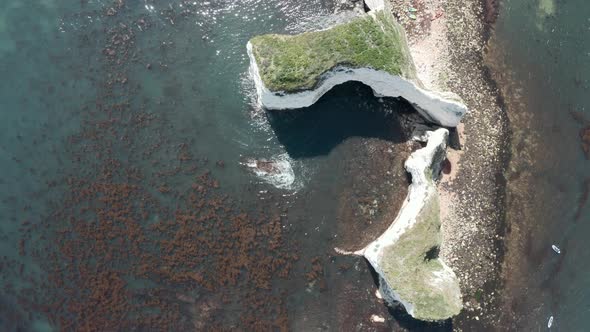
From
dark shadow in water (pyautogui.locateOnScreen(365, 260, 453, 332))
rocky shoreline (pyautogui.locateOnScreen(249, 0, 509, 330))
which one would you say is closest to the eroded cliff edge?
dark shadow in water (pyautogui.locateOnScreen(365, 260, 453, 332))

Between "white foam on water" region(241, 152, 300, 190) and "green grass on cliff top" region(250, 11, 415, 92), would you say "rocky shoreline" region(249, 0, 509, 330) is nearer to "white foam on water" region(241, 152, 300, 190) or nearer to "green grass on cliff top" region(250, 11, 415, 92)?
"green grass on cliff top" region(250, 11, 415, 92)

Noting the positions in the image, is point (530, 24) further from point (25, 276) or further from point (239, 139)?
point (25, 276)

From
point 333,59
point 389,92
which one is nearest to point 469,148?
point 389,92

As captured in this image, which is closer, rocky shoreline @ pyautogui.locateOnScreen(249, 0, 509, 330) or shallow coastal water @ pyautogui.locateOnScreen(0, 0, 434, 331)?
shallow coastal water @ pyautogui.locateOnScreen(0, 0, 434, 331)

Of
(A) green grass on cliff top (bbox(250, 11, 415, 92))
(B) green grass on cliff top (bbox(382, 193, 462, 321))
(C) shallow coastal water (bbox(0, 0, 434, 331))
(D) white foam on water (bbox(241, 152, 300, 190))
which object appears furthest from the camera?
A: (D) white foam on water (bbox(241, 152, 300, 190))

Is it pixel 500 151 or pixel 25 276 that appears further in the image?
pixel 500 151

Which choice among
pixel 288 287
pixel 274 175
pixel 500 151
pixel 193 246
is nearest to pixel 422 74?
pixel 500 151

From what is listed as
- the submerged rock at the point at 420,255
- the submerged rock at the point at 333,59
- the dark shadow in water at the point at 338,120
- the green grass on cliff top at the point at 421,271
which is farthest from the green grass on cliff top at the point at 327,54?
the green grass on cliff top at the point at 421,271

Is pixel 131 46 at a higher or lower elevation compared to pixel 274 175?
higher
